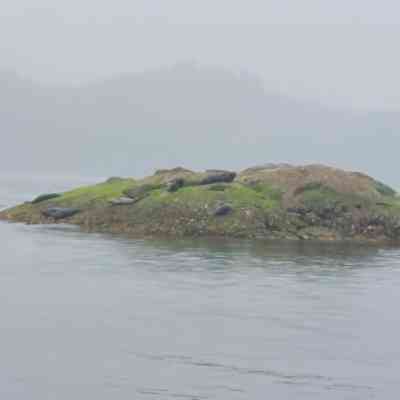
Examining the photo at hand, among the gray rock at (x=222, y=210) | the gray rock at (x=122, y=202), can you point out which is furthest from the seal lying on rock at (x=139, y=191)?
the gray rock at (x=222, y=210)

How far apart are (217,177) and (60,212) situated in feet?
61.1

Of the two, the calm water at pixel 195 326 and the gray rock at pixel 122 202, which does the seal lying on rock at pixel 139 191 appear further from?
the calm water at pixel 195 326

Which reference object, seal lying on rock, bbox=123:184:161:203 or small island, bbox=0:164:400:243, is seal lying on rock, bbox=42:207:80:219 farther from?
seal lying on rock, bbox=123:184:161:203

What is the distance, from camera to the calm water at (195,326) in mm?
29594

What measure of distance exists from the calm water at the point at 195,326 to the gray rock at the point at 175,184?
28.7 m

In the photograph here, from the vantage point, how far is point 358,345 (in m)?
36.1

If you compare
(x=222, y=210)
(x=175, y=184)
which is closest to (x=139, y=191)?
(x=175, y=184)

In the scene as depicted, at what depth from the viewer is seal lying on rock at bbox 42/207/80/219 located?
97.2 metres

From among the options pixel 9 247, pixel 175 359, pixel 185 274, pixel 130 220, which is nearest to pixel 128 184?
pixel 130 220

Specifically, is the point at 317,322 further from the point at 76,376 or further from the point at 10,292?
the point at 10,292

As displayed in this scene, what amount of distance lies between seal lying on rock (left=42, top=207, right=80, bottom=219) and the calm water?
29.8 meters

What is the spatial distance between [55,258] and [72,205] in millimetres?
36768

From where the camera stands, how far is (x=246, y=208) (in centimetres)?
9019

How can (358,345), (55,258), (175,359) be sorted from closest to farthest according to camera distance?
(175,359), (358,345), (55,258)
